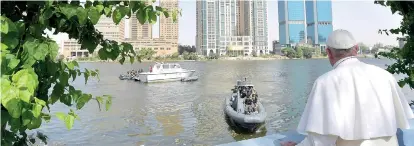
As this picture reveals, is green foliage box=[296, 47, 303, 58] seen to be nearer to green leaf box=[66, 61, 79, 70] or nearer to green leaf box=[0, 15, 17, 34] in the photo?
green leaf box=[66, 61, 79, 70]

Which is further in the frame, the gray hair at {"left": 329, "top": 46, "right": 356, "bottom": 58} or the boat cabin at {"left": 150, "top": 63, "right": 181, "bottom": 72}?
the boat cabin at {"left": 150, "top": 63, "right": 181, "bottom": 72}

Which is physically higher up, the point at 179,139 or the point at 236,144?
the point at 236,144

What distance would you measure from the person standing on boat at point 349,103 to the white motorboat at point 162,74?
129ft

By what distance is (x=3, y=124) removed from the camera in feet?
4.40

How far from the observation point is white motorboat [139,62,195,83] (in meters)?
40.7

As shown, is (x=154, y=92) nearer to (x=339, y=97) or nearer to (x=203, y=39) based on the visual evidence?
(x=339, y=97)

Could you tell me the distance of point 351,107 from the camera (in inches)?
76.1

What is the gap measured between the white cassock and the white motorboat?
39207 millimetres

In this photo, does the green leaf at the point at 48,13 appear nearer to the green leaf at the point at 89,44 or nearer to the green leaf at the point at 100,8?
the green leaf at the point at 100,8

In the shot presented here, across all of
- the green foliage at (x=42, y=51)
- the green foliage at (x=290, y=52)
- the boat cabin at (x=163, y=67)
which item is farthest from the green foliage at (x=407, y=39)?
the green foliage at (x=290, y=52)

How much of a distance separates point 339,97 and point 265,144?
1.30 meters

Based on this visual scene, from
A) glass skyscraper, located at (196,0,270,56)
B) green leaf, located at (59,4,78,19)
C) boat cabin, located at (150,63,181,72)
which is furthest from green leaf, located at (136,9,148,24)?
glass skyscraper, located at (196,0,270,56)

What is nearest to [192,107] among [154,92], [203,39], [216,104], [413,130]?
[216,104]

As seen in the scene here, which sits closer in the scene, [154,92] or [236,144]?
[236,144]
